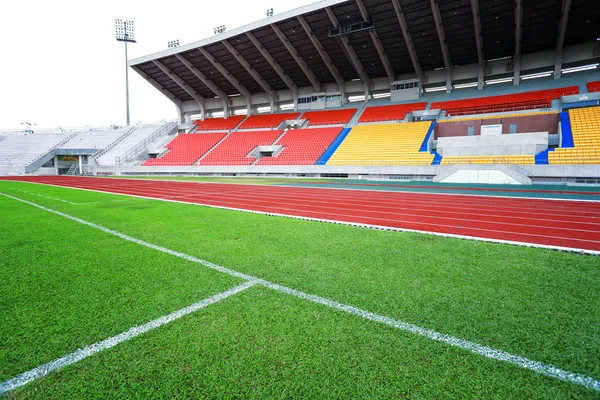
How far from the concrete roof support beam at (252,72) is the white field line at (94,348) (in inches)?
1174

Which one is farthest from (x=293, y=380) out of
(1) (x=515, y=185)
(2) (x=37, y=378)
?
(1) (x=515, y=185)

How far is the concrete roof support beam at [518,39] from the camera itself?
19737 millimetres

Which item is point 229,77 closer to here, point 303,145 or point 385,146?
point 303,145

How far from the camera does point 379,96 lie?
32.9 m

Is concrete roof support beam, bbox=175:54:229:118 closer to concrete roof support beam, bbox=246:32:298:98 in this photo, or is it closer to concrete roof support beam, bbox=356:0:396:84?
concrete roof support beam, bbox=246:32:298:98

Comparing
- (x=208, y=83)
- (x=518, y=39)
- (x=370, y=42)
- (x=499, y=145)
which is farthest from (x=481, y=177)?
(x=208, y=83)

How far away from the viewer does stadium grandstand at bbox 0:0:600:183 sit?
19188mm

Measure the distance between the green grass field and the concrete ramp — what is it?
42.4ft

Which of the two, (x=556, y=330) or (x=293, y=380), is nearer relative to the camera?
(x=293, y=380)

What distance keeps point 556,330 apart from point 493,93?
1176 inches

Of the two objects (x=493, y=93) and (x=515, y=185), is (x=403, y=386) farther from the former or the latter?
(x=493, y=93)

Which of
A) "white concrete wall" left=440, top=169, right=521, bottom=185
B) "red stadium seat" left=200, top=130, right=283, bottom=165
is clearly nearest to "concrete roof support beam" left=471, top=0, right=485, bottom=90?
"white concrete wall" left=440, top=169, right=521, bottom=185

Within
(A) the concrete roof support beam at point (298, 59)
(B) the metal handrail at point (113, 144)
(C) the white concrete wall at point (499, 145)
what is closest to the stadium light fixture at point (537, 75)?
(C) the white concrete wall at point (499, 145)

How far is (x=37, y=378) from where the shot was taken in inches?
65.3
